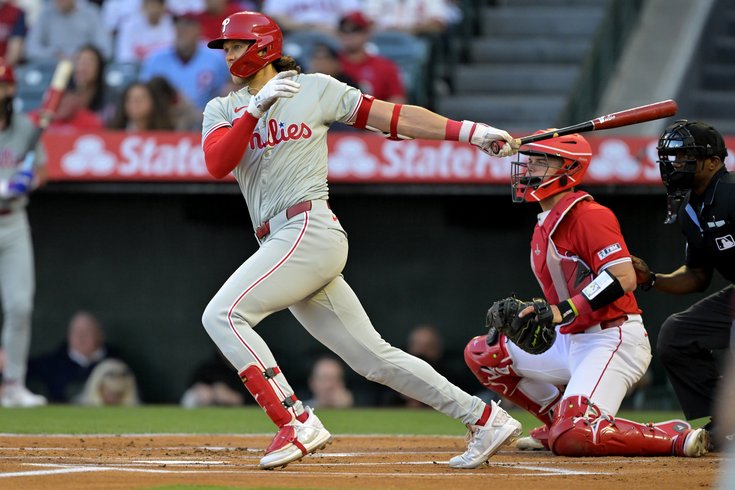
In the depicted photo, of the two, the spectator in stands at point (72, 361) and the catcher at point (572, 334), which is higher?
the catcher at point (572, 334)

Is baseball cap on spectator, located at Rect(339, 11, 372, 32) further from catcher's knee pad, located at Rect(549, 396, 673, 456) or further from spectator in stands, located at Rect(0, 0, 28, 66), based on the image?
catcher's knee pad, located at Rect(549, 396, 673, 456)

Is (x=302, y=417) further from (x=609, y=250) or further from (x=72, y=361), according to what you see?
(x=72, y=361)

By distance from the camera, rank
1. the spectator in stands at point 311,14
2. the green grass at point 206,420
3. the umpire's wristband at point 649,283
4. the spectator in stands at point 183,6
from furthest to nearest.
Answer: the spectator in stands at point 183,6, the spectator in stands at point 311,14, the green grass at point 206,420, the umpire's wristband at point 649,283

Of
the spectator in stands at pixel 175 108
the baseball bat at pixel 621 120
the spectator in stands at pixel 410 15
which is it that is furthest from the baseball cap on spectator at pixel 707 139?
the spectator in stands at pixel 410 15

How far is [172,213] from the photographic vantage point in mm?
9984

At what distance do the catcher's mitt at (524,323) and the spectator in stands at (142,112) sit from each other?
193 inches

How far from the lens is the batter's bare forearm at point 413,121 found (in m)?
4.93

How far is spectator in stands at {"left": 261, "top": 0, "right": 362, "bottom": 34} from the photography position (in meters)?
11.2

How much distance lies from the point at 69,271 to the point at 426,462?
5.55m

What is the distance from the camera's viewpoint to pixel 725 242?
17.8 feet

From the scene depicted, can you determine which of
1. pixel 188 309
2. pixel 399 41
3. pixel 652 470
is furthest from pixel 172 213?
pixel 652 470

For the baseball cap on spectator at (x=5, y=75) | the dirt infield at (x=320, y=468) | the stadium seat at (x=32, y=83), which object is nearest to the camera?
the dirt infield at (x=320, y=468)

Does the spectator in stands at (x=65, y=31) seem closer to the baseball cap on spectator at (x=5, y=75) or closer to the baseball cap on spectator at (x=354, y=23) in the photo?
the baseball cap on spectator at (x=354, y=23)

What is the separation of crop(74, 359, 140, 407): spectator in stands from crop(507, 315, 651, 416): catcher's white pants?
184 inches
